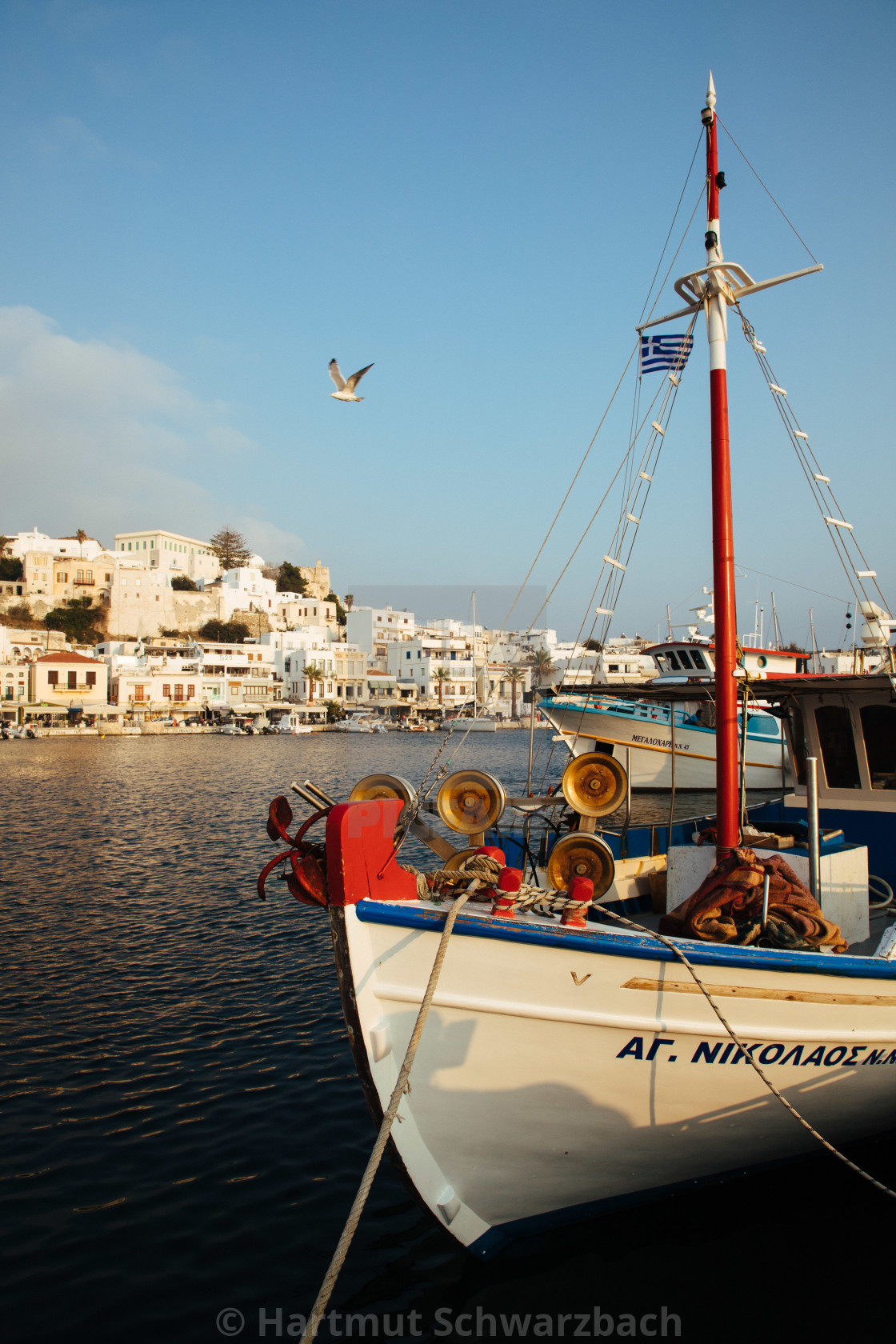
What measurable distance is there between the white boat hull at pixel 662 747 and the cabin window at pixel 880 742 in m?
22.6

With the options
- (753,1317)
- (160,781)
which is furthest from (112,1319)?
(160,781)

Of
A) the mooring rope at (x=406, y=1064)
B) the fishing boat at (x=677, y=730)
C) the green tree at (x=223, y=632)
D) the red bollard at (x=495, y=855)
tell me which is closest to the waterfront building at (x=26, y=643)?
the green tree at (x=223, y=632)

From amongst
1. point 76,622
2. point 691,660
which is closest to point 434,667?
point 76,622

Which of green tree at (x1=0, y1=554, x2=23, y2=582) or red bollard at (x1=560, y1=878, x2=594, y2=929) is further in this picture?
green tree at (x1=0, y1=554, x2=23, y2=582)

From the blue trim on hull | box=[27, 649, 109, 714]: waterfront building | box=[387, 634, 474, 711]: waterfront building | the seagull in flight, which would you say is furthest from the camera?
box=[387, 634, 474, 711]: waterfront building

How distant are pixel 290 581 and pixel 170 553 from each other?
2209cm

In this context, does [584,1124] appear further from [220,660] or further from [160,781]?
[220,660]

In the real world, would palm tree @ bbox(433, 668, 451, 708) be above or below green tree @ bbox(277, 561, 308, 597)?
below

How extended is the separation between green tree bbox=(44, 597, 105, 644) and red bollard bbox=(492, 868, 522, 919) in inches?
4357

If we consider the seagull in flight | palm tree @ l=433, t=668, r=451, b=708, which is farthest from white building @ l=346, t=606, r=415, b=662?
the seagull in flight

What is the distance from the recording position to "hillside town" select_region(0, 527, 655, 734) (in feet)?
277

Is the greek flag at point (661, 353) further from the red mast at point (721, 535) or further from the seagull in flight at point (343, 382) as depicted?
the seagull in flight at point (343, 382)

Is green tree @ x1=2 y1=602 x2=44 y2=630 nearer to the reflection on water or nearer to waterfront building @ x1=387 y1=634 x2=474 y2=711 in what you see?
waterfront building @ x1=387 y1=634 x2=474 y2=711

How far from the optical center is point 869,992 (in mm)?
5555
